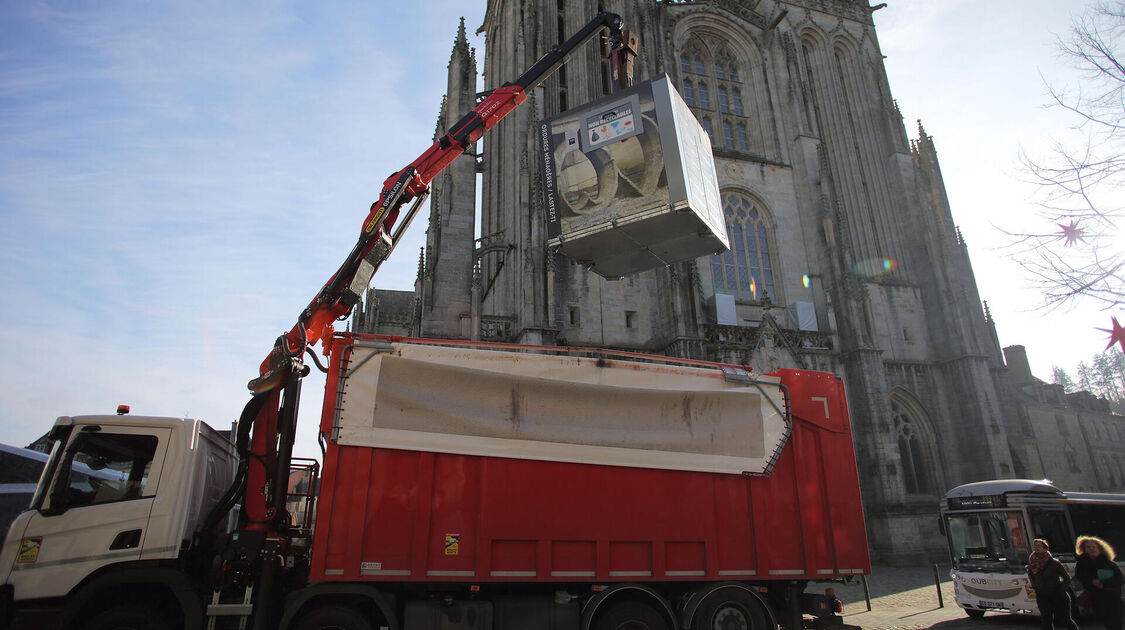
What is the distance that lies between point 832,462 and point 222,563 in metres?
6.72

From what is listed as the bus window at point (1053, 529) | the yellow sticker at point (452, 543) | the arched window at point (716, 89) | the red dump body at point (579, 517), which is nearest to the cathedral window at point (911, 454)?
the bus window at point (1053, 529)

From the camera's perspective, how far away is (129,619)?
5234mm

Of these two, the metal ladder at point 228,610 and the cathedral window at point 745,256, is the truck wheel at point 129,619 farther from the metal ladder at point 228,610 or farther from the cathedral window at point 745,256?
the cathedral window at point 745,256

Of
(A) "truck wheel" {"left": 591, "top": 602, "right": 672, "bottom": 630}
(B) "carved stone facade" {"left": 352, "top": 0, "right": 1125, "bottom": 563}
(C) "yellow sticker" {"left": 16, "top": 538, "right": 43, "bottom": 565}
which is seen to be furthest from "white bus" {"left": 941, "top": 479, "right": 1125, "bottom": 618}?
(C) "yellow sticker" {"left": 16, "top": 538, "right": 43, "bottom": 565}

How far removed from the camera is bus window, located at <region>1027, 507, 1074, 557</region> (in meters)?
10.6

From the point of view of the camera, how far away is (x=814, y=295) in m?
24.0

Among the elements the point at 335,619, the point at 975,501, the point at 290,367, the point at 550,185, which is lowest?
the point at 335,619

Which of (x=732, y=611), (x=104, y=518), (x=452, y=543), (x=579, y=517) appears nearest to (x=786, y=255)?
(x=732, y=611)

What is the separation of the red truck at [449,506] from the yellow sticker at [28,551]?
1 centimetres

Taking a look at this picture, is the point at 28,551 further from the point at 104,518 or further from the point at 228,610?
the point at 228,610

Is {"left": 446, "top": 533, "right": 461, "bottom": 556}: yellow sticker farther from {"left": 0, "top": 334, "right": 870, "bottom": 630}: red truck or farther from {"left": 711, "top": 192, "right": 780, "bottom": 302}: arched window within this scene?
{"left": 711, "top": 192, "right": 780, "bottom": 302}: arched window

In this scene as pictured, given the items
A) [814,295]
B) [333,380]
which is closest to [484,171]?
[814,295]

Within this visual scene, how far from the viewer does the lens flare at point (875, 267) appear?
25766 mm

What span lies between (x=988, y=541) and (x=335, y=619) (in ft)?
38.1
